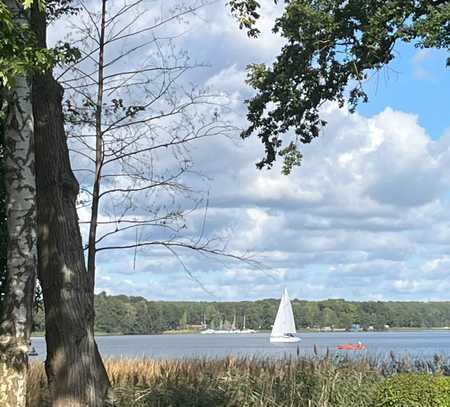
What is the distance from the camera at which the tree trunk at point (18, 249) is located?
7062mm

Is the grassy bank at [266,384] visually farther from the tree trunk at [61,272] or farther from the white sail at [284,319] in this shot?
the white sail at [284,319]

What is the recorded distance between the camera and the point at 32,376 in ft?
41.9

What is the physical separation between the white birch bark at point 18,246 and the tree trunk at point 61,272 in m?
1.50

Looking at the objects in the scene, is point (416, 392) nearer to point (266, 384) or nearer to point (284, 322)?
point (266, 384)

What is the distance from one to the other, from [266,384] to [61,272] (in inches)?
211

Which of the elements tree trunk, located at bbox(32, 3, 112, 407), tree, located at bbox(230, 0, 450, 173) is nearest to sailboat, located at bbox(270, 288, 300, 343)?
tree, located at bbox(230, 0, 450, 173)

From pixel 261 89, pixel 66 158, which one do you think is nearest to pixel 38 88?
pixel 66 158

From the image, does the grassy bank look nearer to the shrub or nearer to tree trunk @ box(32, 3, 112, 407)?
the shrub

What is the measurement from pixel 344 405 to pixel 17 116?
25.2 ft

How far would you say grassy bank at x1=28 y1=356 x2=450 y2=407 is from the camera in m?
11.9

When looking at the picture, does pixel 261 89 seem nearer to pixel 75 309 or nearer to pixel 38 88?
pixel 38 88

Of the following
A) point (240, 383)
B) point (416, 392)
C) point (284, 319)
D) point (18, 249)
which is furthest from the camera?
point (284, 319)

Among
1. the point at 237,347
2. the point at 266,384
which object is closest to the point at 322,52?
the point at 266,384

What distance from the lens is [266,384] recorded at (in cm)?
1314
